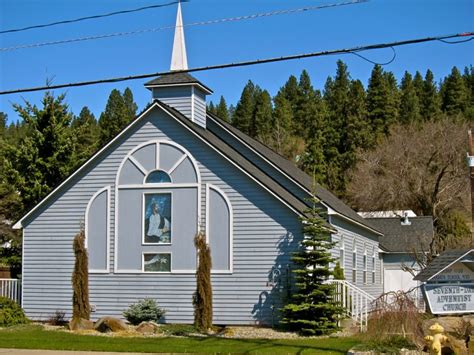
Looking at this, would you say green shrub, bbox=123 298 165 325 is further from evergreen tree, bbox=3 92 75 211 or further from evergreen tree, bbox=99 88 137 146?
evergreen tree, bbox=99 88 137 146

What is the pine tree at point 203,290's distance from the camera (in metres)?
23.1

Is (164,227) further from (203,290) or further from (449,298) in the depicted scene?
(449,298)

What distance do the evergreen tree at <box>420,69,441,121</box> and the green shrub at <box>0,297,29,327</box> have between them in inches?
2756

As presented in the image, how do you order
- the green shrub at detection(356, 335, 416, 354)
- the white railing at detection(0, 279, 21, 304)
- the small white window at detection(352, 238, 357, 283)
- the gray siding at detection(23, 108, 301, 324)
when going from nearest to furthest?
the green shrub at detection(356, 335, 416, 354)
the gray siding at detection(23, 108, 301, 324)
the white railing at detection(0, 279, 21, 304)
the small white window at detection(352, 238, 357, 283)

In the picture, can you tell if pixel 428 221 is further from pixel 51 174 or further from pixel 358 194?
pixel 51 174

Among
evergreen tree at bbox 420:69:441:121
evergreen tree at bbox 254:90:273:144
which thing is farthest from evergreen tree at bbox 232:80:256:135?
evergreen tree at bbox 420:69:441:121

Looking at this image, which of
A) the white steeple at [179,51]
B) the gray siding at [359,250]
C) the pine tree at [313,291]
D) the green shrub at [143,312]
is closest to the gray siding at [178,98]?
the white steeple at [179,51]

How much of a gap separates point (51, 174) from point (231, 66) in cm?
2267

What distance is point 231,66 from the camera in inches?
626

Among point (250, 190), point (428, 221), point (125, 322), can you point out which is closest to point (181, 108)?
point (250, 190)

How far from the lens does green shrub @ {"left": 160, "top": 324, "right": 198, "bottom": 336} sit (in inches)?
866

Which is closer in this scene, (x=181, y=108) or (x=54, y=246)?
(x=54, y=246)

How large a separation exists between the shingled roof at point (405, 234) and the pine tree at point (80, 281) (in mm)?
19659

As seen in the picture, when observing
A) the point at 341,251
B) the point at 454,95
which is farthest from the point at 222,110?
the point at 341,251
